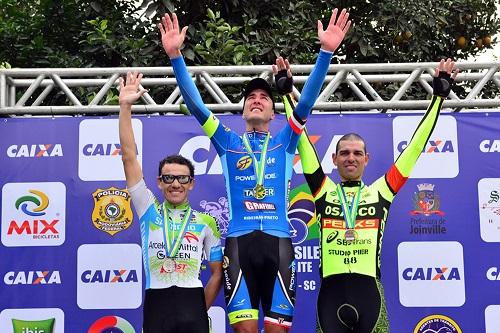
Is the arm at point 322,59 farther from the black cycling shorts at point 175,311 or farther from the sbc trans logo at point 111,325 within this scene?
the sbc trans logo at point 111,325

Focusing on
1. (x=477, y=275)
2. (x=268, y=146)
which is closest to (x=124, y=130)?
(x=268, y=146)

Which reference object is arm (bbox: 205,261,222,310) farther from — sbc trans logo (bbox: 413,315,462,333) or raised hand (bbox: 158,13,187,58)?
sbc trans logo (bbox: 413,315,462,333)

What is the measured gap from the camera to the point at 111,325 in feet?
16.3

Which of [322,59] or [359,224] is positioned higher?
[322,59]

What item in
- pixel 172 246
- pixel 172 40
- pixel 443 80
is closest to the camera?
pixel 172 246

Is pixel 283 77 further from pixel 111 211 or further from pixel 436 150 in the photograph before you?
pixel 111 211

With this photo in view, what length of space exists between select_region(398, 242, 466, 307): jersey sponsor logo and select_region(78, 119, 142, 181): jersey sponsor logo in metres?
2.11

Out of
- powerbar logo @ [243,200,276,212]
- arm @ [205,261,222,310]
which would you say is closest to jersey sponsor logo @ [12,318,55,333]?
arm @ [205,261,222,310]

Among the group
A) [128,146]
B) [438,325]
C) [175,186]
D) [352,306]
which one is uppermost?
[128,146]

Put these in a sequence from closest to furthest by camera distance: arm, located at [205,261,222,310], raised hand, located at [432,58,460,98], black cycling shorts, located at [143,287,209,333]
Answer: black cycling shorts, located at [143,287,209,333] → arm, located at [205,261,222,310] → raised hand, located at [432,58,460,98]

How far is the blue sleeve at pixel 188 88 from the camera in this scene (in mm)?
3994

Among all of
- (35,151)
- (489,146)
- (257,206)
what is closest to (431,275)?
(489,146)

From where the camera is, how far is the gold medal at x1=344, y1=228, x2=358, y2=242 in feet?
12.9

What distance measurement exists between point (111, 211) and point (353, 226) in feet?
6.38
